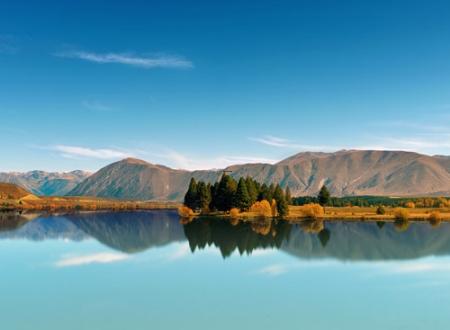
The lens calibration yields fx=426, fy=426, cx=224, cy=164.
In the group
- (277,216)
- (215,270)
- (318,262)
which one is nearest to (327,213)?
(277,216)

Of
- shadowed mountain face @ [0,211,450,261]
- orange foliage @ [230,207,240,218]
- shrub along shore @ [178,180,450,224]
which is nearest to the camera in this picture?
shadowed mountain face @ [0,211,450,261]

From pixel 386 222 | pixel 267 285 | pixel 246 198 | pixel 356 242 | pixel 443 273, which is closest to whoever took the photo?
pixel 267 285

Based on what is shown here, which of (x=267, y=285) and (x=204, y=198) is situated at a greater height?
(x=204, y=198)

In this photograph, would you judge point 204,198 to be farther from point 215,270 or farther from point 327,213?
point 215,270

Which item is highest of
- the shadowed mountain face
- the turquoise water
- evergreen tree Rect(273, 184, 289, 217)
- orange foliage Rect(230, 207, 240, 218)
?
evergreen tree Rect(273, 184, 289, 217)

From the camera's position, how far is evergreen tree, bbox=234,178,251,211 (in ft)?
388

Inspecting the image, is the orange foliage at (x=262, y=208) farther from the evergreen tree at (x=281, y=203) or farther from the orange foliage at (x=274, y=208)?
the evergreen tree at (x=281, y=203)

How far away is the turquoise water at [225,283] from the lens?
92.7ft

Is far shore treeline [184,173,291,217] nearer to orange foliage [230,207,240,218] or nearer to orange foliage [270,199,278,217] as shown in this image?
orange foliage [270,199,278,217]

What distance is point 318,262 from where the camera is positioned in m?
52.0

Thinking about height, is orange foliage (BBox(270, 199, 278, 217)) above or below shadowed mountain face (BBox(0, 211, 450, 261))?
above

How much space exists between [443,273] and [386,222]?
68.1 metres

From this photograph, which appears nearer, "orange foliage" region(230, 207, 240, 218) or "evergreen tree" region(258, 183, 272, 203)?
"orange foliage" region(230, 207, 240, 218)

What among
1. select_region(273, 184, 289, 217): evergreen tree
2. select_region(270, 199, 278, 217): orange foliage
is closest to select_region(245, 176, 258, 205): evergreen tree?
select_region(270, 199, 278, 217): orange foliage
